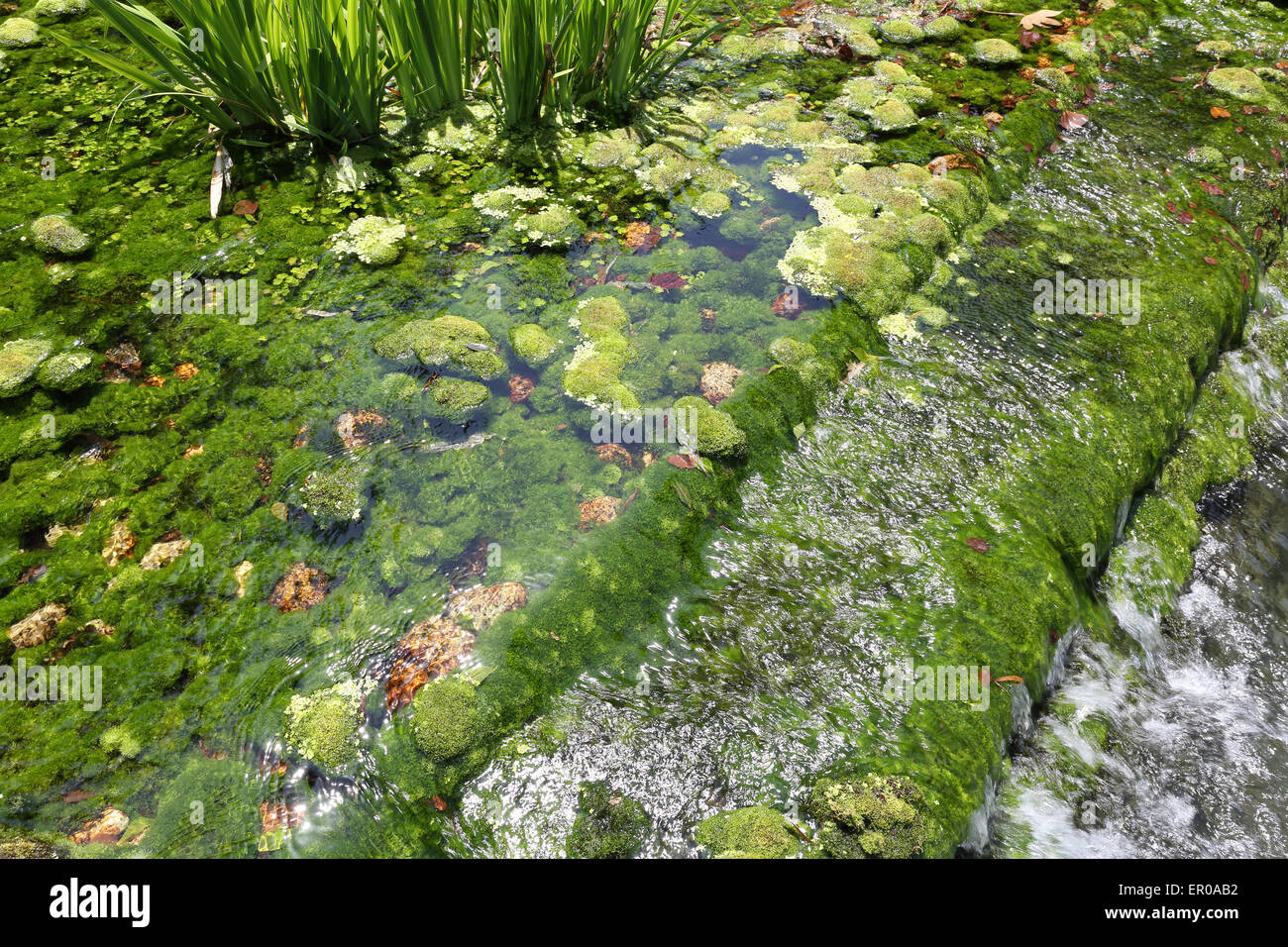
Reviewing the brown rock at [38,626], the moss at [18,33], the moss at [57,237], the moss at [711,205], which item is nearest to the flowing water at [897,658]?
the moss at [711,205]

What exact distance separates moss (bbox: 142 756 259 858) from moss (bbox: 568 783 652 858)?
1.00 meters

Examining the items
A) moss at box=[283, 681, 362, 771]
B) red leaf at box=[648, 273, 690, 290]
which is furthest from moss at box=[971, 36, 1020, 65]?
moss at box=[283, 681, 362, 771]

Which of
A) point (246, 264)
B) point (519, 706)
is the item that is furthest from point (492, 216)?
point (519, 706)

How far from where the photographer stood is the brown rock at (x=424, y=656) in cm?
257

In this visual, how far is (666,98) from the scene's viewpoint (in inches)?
216

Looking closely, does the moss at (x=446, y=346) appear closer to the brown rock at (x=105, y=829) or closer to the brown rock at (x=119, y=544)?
the brown rock at (x=119, y=544)

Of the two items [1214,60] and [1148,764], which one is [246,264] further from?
[1214,60]

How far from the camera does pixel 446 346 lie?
12.0 feet

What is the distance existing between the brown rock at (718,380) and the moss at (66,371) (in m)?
2.88

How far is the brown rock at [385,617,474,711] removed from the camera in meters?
2.57
